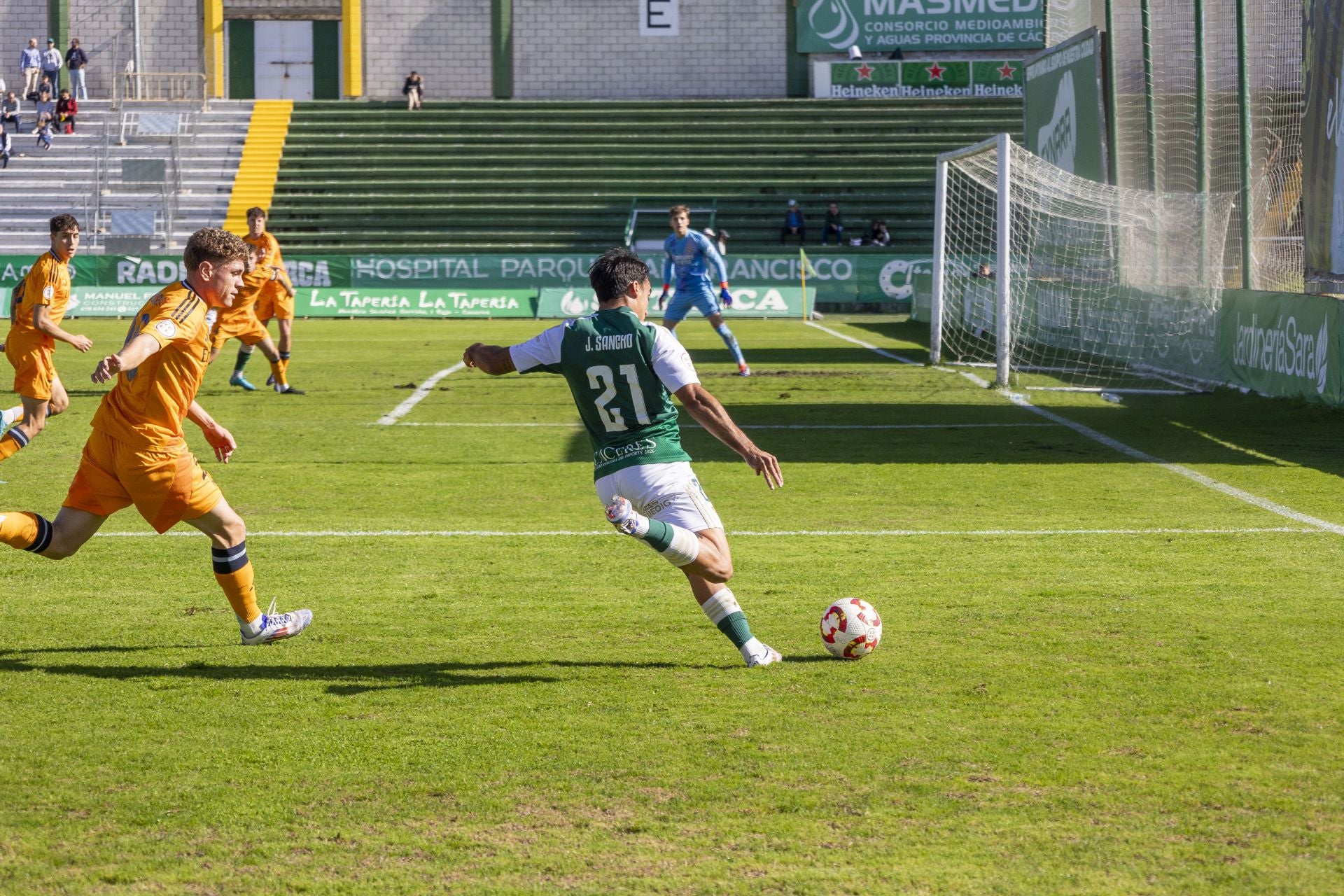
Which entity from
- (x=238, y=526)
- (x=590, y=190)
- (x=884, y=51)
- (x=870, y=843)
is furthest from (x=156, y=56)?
(x=870, y=843)

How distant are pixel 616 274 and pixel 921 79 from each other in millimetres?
43227

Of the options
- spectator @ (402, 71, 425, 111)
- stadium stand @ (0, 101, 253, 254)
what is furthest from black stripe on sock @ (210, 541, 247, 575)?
spectator @ (402, 71, 425, 111)

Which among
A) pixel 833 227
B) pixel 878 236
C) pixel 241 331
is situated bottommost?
pixel 241 331

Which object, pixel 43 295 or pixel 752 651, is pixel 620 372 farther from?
pixel 43 295

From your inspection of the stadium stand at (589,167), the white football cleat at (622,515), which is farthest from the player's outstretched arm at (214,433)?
the stadium stand at (589,167)

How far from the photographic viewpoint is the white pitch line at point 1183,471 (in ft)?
30.9

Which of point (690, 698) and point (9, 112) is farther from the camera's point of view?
point (9, 112)

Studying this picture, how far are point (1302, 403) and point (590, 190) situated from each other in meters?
28.7

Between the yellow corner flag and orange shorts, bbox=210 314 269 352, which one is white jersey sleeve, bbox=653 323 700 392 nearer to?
orange shorts, bbox=210 314 269 352

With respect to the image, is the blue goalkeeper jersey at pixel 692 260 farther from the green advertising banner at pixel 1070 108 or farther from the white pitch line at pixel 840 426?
the green advertising banner at pixel 1070 108

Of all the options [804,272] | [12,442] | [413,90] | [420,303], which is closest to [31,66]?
[413,90]

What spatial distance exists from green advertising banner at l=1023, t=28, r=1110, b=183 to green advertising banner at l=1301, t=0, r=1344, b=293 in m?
6.21

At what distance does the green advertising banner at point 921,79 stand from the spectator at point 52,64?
2300 cm

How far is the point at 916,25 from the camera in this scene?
156 ft
